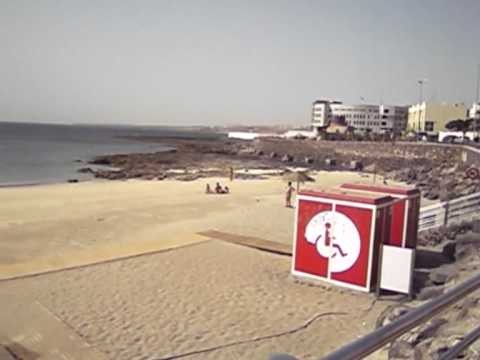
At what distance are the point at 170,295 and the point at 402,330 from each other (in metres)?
7.82

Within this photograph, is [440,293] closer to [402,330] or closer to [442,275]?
[442,275]

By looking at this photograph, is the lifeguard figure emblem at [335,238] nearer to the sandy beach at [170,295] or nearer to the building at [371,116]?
the sandy beach at [170,295]

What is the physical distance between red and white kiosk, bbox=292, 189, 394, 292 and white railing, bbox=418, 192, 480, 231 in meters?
5.26

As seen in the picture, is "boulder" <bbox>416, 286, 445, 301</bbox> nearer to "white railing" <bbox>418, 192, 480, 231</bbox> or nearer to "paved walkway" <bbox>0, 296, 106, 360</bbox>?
"paved walkway" <bbox>0, 296, 106, 360</bbox>

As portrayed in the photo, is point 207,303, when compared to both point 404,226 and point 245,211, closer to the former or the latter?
point 404,226

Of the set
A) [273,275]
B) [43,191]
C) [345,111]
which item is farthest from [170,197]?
[345,111]

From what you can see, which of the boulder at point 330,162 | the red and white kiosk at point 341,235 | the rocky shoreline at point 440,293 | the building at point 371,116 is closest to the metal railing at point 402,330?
the rocky shoreline at point 440,293

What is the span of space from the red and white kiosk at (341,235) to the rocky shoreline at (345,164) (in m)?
11.5

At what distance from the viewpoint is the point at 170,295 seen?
9055 mm

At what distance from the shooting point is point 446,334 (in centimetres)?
519

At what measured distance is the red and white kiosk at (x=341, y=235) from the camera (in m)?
9.17

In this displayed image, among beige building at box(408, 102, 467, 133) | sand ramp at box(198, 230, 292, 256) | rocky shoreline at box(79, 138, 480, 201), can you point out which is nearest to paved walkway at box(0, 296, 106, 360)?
sand ramp at box(198, 230, 292, 256)

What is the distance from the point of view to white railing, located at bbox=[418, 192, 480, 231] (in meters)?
14.2

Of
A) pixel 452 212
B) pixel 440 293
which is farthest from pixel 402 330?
pixel 452 212
